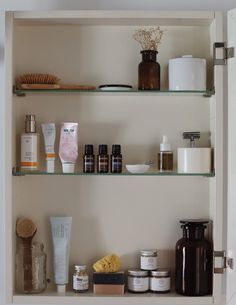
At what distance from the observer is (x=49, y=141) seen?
156 centimetres

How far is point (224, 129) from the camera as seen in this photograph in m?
1.54

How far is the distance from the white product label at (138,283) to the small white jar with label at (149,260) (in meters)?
0.03

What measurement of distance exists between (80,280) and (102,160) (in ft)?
1.03

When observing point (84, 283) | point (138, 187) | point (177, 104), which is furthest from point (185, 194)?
point (84, 283)

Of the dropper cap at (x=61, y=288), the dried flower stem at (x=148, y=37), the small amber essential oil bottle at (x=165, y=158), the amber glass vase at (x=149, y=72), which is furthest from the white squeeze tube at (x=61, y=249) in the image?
the dried flower stem at (x=148, y=37)

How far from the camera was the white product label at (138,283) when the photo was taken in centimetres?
154

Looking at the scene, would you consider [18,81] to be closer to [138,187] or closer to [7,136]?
[7,136]

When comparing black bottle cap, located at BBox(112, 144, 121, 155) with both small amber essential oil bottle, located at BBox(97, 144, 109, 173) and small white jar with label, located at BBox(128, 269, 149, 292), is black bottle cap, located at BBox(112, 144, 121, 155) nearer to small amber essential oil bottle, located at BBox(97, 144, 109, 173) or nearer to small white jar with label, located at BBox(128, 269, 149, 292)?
small amber essential oil bottle, located at BBox(97, 144, 109, 173)

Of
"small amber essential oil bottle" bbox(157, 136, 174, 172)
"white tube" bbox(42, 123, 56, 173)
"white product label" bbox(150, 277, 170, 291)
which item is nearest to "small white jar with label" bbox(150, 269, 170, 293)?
"white product label" bbox(150, 277, 170, 291)

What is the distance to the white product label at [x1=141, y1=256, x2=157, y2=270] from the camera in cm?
155

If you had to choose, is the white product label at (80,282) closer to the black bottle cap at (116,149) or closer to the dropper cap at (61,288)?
the dropper cap at (61,288)

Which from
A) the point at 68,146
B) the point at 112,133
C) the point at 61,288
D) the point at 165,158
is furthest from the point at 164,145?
the point at 61,288

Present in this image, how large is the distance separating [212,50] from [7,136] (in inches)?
22.7

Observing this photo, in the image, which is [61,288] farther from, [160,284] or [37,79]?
[37,79]
